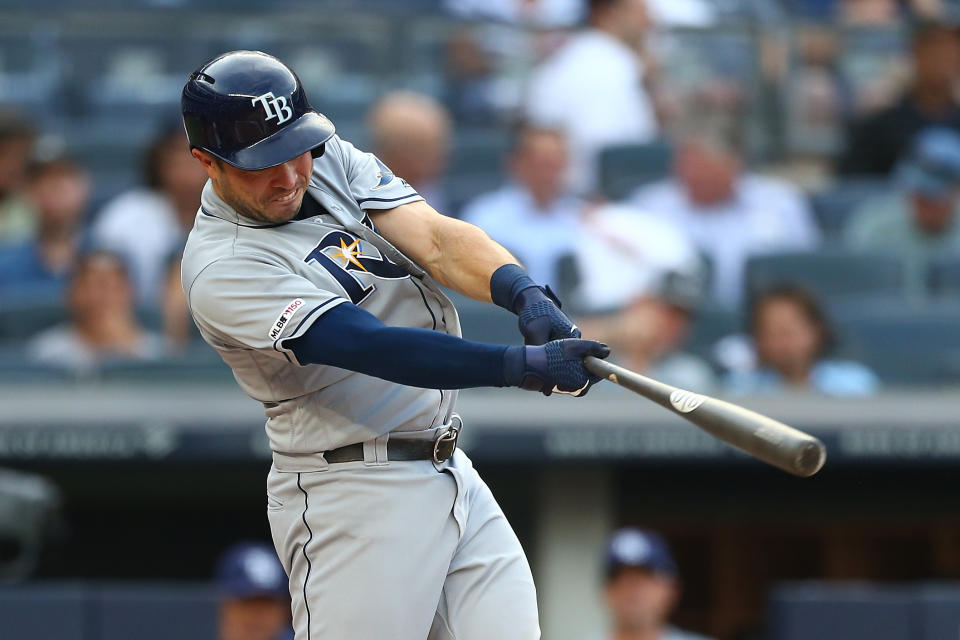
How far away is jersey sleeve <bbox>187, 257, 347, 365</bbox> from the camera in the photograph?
97.8 inches

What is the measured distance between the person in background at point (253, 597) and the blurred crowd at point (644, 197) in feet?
3.13

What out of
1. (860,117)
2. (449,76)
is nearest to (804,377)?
(860,117)

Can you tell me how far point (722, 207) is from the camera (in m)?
5.78

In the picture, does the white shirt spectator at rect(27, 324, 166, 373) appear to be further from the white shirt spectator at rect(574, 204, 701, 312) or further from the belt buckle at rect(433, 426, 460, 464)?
the belt buckle at rect(433, 426, 460, 464)

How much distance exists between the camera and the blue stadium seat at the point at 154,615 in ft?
15.7

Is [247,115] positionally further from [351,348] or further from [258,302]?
[351,348]

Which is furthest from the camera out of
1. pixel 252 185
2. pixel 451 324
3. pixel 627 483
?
pixel 627 483

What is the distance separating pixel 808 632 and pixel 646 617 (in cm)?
62

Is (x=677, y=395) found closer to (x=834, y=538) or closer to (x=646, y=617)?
(x=646, y=617)

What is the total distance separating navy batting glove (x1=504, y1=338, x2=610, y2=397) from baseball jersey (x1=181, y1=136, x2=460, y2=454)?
323 millimetres

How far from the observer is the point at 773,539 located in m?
5.56

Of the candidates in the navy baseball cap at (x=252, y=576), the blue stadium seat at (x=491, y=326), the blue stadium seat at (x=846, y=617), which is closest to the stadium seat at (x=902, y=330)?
the blue stadium seat at (x=846, y=617)

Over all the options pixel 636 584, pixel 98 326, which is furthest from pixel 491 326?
pixel 98 326

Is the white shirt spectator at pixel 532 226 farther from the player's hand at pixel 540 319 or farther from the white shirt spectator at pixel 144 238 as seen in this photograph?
the player's hand at pixel 540 319
